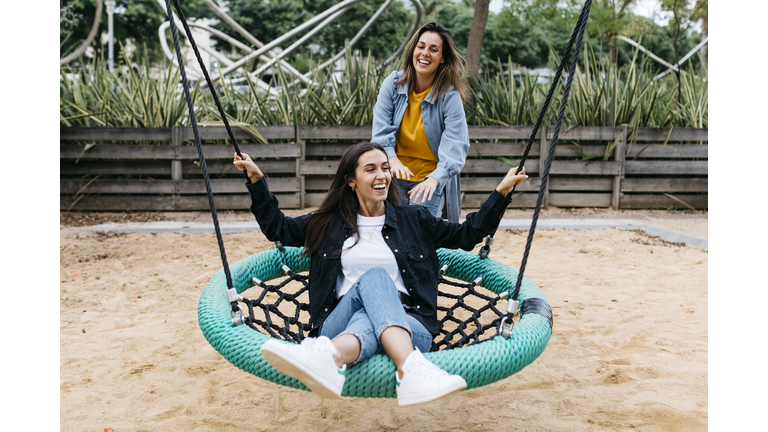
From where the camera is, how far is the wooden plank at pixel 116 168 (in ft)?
20.0

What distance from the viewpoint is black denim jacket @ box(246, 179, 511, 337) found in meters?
2.02

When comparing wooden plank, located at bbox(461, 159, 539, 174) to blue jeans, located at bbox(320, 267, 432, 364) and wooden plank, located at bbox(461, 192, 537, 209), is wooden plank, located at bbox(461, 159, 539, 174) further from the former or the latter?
blue jeans, located at bbox(320, 267, 432, 364)

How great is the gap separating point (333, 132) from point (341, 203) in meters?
4.12

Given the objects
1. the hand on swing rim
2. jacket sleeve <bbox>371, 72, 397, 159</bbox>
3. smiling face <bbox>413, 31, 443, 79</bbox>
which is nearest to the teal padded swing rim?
the hand on swing rim

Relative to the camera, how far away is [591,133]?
20.9 ft

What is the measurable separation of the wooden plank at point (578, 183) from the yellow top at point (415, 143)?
4172mm

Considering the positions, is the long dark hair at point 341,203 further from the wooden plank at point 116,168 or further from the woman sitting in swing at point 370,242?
the wooden plank at point 116,168

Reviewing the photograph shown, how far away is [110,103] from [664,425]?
20.8 feet

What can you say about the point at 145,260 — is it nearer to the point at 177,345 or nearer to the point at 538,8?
the point at 177,345

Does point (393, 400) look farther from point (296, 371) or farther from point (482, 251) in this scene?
point (296, 371)

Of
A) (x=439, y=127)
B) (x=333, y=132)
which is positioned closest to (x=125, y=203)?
(x=333, y=132)

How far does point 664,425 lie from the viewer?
2.01m

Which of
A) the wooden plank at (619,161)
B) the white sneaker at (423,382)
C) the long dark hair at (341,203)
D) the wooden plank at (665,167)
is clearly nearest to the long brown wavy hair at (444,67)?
the long dark hair at (341,203)

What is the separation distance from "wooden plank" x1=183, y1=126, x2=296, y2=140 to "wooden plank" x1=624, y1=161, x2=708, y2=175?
3955mm
